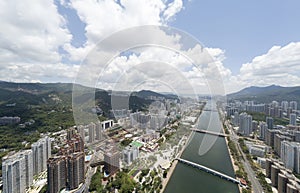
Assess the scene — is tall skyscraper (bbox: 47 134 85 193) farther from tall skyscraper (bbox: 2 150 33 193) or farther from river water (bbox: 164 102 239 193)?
river water (bbox: 164 102 239 193)

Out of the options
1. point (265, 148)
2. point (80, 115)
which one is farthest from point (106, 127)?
point (265, 148)

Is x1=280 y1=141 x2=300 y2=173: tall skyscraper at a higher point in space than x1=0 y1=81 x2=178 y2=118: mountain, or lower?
lower

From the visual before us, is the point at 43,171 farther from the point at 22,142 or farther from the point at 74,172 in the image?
the point at 22,142

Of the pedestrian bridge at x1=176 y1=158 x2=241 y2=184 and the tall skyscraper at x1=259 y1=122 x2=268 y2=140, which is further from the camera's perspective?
the tall skyscraper at x1=259 y1=122 x2=268 y2=140

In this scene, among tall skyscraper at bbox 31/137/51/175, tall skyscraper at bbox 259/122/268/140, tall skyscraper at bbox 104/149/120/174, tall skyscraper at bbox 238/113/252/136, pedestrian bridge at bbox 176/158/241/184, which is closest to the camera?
tall skyscraper at bbox 104/149/120/174

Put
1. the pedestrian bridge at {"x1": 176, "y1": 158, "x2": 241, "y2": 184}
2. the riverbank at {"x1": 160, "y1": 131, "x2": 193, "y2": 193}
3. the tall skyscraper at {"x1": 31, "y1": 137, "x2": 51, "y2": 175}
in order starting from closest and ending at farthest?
the riverbank at {"x1": 160, "y1": 131, "x2": 193, "y2": 193}, the pedestrian bridge at {"x1": 176, "y1": 158, "x2": 241, "y2": 184}, the tall skyscraper at {"x1": 31, "y1": 137, "x2": 51, "y2": 175}

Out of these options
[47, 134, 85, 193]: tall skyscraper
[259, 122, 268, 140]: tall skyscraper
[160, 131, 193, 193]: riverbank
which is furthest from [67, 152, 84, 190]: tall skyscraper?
[259, 122, 268, 140]: tall skyscraper
